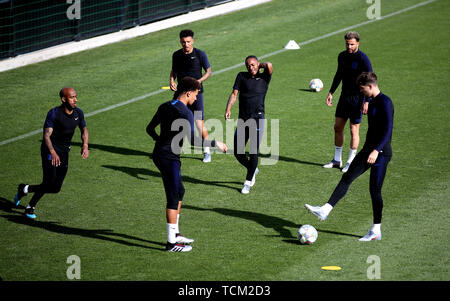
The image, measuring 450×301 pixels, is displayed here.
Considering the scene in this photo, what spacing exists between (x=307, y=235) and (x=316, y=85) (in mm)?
8853

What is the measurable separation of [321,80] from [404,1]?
1109 centimetres

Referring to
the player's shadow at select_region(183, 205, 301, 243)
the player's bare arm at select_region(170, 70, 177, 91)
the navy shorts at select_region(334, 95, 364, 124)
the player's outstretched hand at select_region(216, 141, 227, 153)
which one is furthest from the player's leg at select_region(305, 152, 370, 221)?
the player's bare arm at select_region(170, 70, 177, 91)

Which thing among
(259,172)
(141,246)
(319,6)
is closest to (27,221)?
(141,246)

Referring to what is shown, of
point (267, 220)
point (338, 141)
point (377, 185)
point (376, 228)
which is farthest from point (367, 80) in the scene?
point (338, 141)

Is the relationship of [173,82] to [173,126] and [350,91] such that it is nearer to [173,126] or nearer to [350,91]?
[350,91]

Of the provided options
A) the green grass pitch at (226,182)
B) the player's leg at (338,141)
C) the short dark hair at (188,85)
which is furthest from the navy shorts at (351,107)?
the short dark hair at (188,85)

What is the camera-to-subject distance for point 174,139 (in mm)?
9109

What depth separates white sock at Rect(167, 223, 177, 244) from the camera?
9.30 metres

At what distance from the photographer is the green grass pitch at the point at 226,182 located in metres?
9.06

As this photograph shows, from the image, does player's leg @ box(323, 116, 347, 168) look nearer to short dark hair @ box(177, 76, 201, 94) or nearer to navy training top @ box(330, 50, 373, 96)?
navy training top @ box(330, 50, 373, 96)

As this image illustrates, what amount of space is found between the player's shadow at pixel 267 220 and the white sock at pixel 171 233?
62.1 inches

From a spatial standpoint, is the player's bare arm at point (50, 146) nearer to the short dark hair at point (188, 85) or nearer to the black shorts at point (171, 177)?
the black shorts at point (171, 177)

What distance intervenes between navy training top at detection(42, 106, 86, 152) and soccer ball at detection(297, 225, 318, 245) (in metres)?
3.79

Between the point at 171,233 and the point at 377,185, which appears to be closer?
the point at 171,233
